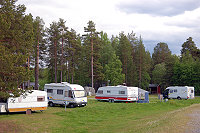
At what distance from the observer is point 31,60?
138 ft

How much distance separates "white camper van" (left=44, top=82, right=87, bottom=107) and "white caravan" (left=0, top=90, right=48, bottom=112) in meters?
4.74

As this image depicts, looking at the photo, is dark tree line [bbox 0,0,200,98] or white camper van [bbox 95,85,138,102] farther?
dark tree line [bbox 0,0,200,98]

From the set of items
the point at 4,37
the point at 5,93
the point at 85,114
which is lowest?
the point at 85,114

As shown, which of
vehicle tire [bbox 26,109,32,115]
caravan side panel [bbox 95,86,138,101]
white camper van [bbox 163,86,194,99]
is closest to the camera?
vehicle tire [bbox 26,109,32,115]

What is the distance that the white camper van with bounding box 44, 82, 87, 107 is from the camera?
86.0 feet

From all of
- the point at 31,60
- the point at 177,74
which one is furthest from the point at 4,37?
the point at 177,74

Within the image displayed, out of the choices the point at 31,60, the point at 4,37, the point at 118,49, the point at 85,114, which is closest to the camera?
the point at 4,37

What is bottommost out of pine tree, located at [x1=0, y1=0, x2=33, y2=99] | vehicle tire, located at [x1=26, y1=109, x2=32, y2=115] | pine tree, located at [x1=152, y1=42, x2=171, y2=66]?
vehicle tire, located at [x1=26, y1=109, x2=32, y2=115]

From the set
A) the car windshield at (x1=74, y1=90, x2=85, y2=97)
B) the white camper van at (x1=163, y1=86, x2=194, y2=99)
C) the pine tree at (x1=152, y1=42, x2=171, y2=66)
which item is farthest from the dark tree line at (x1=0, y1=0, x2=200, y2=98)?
the white camper van at (x1=163, y1=86, x2=194, y2=99)

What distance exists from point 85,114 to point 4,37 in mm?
9670

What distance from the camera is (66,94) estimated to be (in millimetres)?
26641

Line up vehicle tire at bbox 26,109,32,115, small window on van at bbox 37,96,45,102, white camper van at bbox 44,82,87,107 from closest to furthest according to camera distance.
Answer: 1. vehicle tire at bbox 26,109,32,115
2. small window on van at bbox 37,96,45,102
3. white camper van at bbox 44,82,87,107

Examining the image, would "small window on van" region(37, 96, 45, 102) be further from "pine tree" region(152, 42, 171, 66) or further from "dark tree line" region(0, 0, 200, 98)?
"pine tree" region(152, 42, 171, 66)

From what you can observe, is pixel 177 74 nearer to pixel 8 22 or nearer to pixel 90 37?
pixel 90 37
